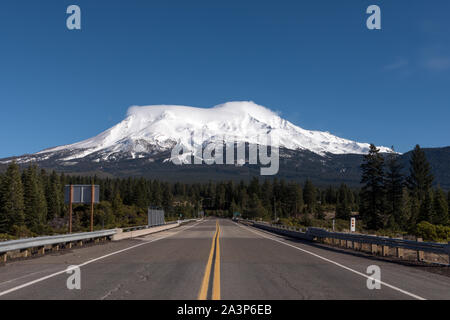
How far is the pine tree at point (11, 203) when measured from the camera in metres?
81.9

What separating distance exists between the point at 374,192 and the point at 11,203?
222 feet

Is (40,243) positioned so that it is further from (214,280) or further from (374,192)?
(374,192)

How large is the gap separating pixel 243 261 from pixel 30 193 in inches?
3505

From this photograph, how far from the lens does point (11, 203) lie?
8275 centimetres

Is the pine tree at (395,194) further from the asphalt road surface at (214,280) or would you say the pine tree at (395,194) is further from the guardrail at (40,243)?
the asphalt road surface at (214,280)

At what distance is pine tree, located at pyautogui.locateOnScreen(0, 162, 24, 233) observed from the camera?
269 feet

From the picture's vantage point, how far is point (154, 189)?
189m

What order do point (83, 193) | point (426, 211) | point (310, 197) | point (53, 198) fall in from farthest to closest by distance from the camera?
point (310, 197) < point (53, 198) < point (426, 211) < point (83, 193)

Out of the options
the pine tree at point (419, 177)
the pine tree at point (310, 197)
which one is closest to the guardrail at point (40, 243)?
the pine tree at point (419, 177)

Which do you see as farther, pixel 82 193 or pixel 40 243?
pixel 82 193

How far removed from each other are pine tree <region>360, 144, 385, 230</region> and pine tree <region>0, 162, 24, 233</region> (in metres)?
65.2

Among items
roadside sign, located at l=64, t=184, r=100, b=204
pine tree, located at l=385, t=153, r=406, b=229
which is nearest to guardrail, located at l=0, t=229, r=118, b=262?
roadside sign, located at l=64, t=184, r=100, b=204

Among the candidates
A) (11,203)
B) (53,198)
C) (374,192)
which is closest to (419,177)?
(374,192)

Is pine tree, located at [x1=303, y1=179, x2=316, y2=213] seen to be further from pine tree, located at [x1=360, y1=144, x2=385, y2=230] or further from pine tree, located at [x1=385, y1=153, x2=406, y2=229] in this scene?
pine tree, located at [x1=360, y1=144, x2=385, y2=230]
